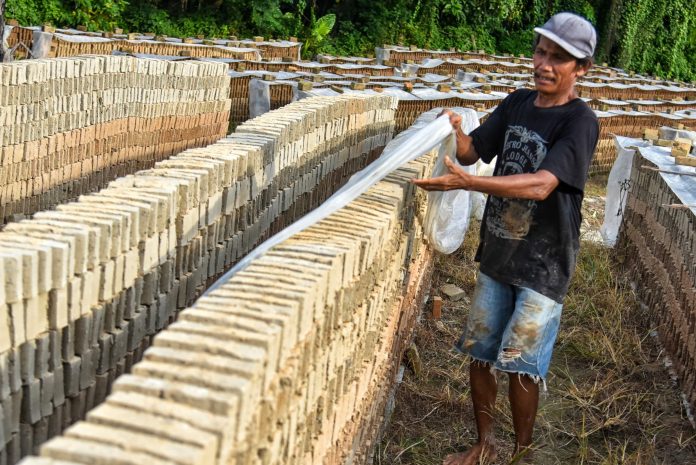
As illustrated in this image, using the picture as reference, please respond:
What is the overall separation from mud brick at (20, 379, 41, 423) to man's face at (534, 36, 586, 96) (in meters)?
2.43

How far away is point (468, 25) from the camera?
3070 centimetres

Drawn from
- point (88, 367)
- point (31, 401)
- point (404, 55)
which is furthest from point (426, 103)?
point (404, 55)

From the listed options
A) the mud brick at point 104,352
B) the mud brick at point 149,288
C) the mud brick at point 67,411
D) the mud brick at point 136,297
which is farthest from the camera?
the mud brick at point 149,288

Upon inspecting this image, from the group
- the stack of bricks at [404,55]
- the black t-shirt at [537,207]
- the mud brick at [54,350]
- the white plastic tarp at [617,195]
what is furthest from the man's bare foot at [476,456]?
the stack of bricks at [404,55]

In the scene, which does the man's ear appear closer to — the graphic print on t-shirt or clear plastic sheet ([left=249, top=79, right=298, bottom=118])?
the graphic print on t-shirt

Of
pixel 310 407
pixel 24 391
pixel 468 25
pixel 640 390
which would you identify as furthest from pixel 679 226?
pixel 468 25

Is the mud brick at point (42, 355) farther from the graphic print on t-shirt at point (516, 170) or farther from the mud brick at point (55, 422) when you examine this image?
the graphic print on t-shirt at point (516, 170)

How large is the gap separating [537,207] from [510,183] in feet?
1.30

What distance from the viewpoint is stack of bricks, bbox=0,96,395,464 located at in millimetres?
3021

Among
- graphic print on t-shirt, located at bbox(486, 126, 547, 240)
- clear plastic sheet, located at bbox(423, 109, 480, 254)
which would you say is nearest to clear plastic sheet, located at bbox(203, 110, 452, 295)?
graphic print on t-shirt, located at bbox(486, 126, 547, 240)

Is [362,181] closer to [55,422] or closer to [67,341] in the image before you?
[67,341]

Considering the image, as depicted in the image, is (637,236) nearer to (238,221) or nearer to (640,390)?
(640,390)

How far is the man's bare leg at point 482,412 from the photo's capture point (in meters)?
4.63

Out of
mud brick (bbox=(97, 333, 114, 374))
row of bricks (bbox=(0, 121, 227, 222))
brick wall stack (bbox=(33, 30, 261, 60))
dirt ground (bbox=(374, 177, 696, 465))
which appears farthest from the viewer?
brick wall stack (bbox=(33, 30, 261, 60))
